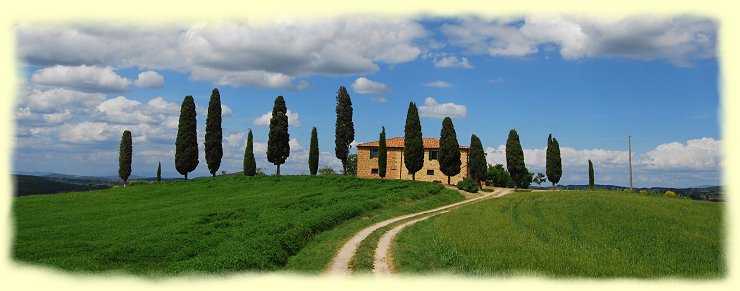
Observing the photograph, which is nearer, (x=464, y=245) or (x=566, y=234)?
(x=464, y=245)

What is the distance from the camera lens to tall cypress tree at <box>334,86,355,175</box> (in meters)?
72.9

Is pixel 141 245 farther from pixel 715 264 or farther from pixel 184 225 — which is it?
pixel 715 264

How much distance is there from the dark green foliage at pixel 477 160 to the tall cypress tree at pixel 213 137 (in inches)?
1291

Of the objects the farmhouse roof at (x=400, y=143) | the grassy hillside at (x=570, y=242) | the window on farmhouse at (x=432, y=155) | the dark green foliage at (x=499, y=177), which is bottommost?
the grassy hillside at (x=570, y=242)

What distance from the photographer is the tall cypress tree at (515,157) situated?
69.2 m

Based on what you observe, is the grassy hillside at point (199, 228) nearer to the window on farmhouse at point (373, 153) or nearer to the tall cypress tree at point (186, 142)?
the tall cypress tree at point (186, 142)

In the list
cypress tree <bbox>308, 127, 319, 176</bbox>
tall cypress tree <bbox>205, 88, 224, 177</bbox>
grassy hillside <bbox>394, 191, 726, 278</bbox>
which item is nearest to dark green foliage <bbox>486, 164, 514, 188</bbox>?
cypress tree <bbox>308, 127, 319, 176</bbox>

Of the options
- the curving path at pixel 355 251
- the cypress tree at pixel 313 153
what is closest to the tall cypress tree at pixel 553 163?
the cypress tree at pixel 313 153

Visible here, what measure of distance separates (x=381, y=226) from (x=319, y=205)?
734 centimetres

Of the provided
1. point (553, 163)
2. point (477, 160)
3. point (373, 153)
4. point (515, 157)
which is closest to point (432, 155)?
point (373, 153)

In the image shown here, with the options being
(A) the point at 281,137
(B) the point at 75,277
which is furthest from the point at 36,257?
(A) the point at 281,137

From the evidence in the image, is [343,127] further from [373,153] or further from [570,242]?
[570,242]

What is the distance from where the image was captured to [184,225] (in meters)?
27.3

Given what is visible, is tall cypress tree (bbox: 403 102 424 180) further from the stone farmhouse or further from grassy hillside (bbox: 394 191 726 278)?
grassy hillside (bbox: 394 191 726 278)
